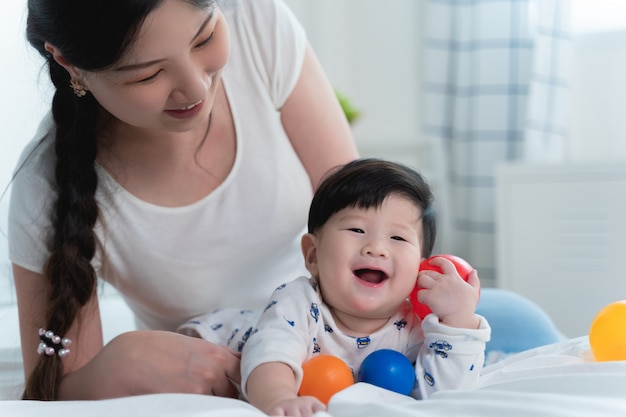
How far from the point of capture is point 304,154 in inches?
58.1

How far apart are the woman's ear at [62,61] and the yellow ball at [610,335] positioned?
2.77ft

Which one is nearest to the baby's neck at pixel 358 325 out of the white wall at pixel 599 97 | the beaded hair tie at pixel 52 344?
the beaded hair tie at pixel 52 344

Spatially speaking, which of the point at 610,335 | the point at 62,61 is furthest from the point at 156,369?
the point at 610,335

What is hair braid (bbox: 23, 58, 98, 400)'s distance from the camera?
1213 millimetres

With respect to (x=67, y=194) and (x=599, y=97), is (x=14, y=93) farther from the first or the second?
(x=599, y=97)

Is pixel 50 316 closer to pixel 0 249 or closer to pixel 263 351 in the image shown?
pixel 0 249

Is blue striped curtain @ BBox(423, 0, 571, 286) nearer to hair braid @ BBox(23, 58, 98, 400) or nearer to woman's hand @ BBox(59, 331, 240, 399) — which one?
hair braid @ BBox(23, 58, 98, 400)

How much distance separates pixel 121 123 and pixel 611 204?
1648mm

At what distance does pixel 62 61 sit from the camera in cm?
112

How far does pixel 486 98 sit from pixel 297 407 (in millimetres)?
2306

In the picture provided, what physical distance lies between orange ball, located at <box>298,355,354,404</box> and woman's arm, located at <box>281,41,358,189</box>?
0.57 meters

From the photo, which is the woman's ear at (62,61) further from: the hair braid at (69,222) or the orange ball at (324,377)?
the orange ball at (324,377)

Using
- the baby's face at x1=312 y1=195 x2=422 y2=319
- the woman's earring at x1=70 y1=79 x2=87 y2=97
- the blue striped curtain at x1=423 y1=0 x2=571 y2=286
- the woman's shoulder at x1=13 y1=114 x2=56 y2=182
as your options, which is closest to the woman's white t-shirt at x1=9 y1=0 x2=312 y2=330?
the woman's shoulder at x1=13 y1=114 x2=56 y2=182

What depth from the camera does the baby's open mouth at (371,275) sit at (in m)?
1.00
